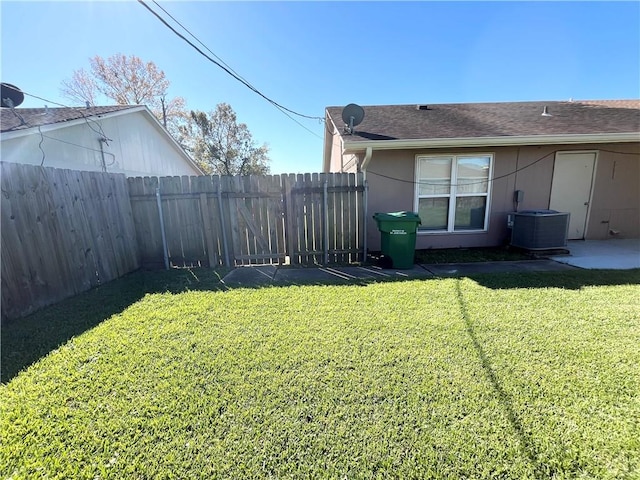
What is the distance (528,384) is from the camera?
218cm

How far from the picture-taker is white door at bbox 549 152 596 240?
271 inches

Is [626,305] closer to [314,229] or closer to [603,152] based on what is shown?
[314,229]

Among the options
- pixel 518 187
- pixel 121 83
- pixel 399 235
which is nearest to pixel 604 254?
pixel 518 187

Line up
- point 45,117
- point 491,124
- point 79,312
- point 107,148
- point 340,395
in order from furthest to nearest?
point 107,148 → point 491,124 → point 45,117 → point 79,312 → point 340,395

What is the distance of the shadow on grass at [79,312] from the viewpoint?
2.79 metres

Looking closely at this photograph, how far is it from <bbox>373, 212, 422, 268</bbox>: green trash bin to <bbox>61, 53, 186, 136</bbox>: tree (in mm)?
19846

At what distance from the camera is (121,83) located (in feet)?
66.0

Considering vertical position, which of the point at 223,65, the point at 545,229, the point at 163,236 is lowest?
the point at 545,229

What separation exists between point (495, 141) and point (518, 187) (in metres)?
1.54

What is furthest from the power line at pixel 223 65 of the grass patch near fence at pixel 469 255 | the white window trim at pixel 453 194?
the grass patch near fence at pixel 469 255

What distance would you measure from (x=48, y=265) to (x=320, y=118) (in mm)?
8609

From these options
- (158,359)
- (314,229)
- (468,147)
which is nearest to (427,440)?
(158,359)

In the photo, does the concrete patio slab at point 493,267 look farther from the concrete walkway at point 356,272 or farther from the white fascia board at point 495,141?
the white fascia board at point 495,141

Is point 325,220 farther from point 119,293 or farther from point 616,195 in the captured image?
point 616,195
